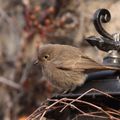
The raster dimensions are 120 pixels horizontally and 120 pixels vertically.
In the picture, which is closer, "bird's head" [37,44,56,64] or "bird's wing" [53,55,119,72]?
"bird's wing" [53,55,119,72]

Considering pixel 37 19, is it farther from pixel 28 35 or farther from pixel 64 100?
pixel 64 100

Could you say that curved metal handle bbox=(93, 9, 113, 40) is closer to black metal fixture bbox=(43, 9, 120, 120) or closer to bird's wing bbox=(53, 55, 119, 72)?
black metal fixture bbox=(43, 9, 120, 120)

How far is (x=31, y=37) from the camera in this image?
6.41 m

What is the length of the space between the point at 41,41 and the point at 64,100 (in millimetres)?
3441

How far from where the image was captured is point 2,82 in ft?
20.7

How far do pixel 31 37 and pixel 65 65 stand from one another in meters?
3.19

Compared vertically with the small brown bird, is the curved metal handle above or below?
above

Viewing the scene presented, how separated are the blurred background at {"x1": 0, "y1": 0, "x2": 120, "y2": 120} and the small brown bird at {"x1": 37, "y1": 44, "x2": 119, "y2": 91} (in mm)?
2277

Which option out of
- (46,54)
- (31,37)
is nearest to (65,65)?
(46,54)

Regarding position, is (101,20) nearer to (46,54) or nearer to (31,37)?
(46,54)

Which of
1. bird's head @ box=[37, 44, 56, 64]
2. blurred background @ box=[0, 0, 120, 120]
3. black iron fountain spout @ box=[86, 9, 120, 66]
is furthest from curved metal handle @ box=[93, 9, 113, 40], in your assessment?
blurred background @ box=[0, 0, 120, 120]

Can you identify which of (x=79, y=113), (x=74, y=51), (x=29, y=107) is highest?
(x=74, y=51)

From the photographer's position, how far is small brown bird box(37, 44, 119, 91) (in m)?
3.12

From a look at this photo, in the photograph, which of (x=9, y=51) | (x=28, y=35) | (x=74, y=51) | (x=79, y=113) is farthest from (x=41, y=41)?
(x=79, y=113)
